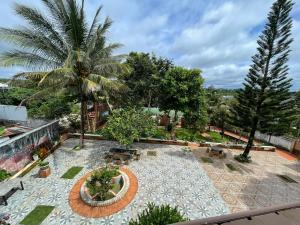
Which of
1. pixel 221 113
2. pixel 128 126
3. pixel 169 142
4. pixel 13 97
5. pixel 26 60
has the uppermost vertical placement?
pixel 26 60

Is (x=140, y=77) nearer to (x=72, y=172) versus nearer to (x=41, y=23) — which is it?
(x=41, y=23)

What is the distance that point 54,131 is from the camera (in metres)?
10.4

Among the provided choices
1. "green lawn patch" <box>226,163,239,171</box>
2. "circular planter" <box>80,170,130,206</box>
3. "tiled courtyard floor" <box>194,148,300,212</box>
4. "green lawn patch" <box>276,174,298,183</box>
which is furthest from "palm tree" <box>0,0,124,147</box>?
"green lawn patch" <box>276,174,298,183</box>

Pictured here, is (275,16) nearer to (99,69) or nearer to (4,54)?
(99,69)

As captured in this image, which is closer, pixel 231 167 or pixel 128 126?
pixel 128 126

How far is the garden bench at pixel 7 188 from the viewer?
5.46 m

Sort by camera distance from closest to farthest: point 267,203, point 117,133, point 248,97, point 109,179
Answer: point 109,179 < point 267,203 < point 117,133 < point 248,97

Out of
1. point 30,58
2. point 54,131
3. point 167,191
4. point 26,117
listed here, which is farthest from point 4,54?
point 167,191

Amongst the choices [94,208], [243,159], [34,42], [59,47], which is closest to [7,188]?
[94,208]

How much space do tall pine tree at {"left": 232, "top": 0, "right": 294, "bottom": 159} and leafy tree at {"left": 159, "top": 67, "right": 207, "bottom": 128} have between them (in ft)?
9.26

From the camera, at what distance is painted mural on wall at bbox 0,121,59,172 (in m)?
6.92

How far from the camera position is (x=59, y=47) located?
8.55 meters

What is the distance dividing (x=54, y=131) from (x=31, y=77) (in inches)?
147

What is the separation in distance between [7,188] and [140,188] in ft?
14.2
